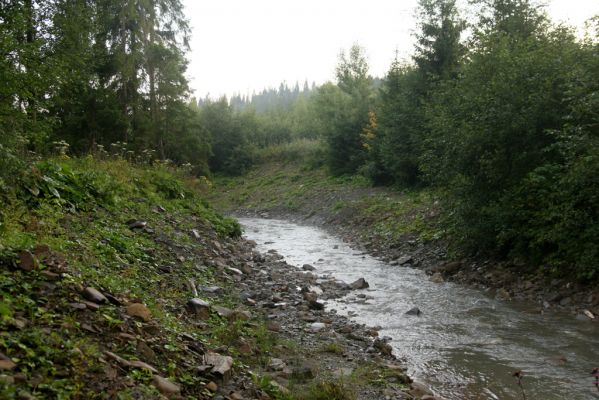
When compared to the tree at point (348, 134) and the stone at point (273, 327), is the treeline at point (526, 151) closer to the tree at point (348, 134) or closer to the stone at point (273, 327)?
the stone at point (273, 327)

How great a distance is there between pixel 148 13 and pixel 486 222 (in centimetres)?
1929

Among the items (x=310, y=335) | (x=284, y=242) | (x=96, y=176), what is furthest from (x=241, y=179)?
(x=310, y=335)

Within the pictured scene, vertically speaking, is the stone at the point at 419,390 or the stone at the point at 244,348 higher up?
the stone at the point at 244,348

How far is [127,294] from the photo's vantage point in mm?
5773

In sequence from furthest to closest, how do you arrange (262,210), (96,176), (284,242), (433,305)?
(262,210)
(284,242)
(96,176)
(433,305)

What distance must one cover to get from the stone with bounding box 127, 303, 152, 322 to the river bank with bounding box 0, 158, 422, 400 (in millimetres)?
15

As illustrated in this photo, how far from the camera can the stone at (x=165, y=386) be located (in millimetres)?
4066

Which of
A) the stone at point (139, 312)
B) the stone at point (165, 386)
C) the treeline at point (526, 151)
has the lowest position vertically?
the stone at point (165, 386)

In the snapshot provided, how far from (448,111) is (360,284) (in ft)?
21.1

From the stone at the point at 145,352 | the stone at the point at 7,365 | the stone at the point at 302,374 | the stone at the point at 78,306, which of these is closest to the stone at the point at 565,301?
the stone at the point at 302,374

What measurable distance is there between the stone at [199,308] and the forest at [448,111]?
320 centimetres

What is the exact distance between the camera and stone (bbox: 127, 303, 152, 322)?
5220 mm

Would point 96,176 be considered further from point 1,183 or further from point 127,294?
point 127,294

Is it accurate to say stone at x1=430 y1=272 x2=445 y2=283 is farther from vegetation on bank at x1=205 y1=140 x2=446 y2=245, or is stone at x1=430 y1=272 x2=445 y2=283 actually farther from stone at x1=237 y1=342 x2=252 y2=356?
stone at x1=237 y1=342 x2=252 y2=356
